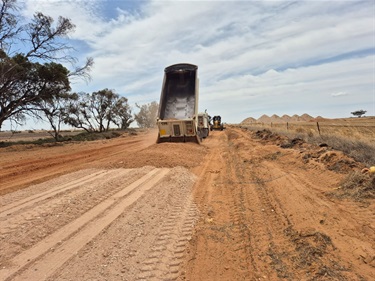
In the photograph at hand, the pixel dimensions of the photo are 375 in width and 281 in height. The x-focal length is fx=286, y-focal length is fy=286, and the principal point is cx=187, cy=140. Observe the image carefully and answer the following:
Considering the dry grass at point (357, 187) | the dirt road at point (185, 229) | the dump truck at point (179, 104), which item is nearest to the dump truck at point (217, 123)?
the dump truck at point (179, 104)

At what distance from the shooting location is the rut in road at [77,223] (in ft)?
11.9

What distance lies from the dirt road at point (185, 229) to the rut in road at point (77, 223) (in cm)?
2

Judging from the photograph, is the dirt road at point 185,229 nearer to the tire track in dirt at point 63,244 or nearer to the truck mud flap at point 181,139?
the tire track in dirt at point 63,244

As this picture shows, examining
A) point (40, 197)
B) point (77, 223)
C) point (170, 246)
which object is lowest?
point (170, 246)

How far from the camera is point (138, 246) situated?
4.09m

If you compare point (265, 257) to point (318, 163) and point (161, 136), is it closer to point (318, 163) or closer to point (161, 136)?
point (318, 163)

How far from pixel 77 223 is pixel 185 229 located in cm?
185

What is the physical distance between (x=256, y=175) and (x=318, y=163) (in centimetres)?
223

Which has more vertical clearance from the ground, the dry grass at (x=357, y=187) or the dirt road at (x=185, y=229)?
the dry grass at (x=357, y=187)

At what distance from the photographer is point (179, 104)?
1752cm

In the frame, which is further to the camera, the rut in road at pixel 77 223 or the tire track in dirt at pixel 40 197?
the tire track in dirt at pixel 40 197

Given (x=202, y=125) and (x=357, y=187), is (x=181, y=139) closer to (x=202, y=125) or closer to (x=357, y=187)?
(x=202, y=125)

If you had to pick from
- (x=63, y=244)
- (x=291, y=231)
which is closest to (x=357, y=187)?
(x=291, y=231)

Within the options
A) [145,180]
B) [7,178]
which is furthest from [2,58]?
[145,180]
